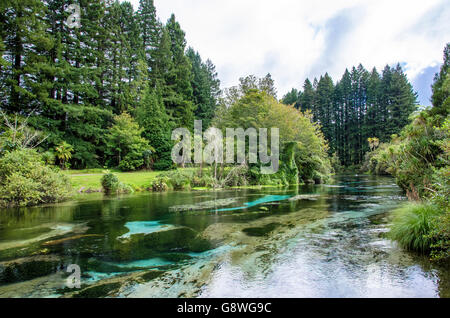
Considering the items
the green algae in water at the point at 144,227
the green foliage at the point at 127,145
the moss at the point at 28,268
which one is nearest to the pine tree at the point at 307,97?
the green foliage at the point at 127,145

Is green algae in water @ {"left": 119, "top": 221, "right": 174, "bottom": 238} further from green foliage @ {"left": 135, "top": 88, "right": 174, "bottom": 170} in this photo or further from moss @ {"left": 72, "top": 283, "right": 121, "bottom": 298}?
green foliage @ {"left": 135, "top": 88, "right": 174, "bottom": 170}

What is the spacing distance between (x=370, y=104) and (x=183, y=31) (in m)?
43.6

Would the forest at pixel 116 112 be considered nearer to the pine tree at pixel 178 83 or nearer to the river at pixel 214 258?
the pine tree at pixel 178 83

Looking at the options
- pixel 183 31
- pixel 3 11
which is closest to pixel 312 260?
pixel 3 11

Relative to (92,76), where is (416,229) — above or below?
below

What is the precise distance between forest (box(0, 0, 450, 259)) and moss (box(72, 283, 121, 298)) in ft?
36.6

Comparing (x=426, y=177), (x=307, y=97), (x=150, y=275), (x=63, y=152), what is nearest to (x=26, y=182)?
(x=150, y=275)

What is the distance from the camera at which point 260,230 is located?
762cm

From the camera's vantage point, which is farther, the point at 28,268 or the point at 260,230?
the point at 260,230

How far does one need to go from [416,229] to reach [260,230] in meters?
3.81

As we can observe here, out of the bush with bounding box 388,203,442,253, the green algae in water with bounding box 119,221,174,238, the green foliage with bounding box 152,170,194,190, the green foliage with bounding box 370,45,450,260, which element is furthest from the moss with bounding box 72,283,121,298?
the green foliage with bounding box 152,170,194,190

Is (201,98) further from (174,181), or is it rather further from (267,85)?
(174,181)

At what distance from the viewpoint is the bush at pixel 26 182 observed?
39.3 ft

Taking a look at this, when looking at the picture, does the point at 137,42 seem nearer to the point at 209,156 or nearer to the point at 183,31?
the point at 183,31
